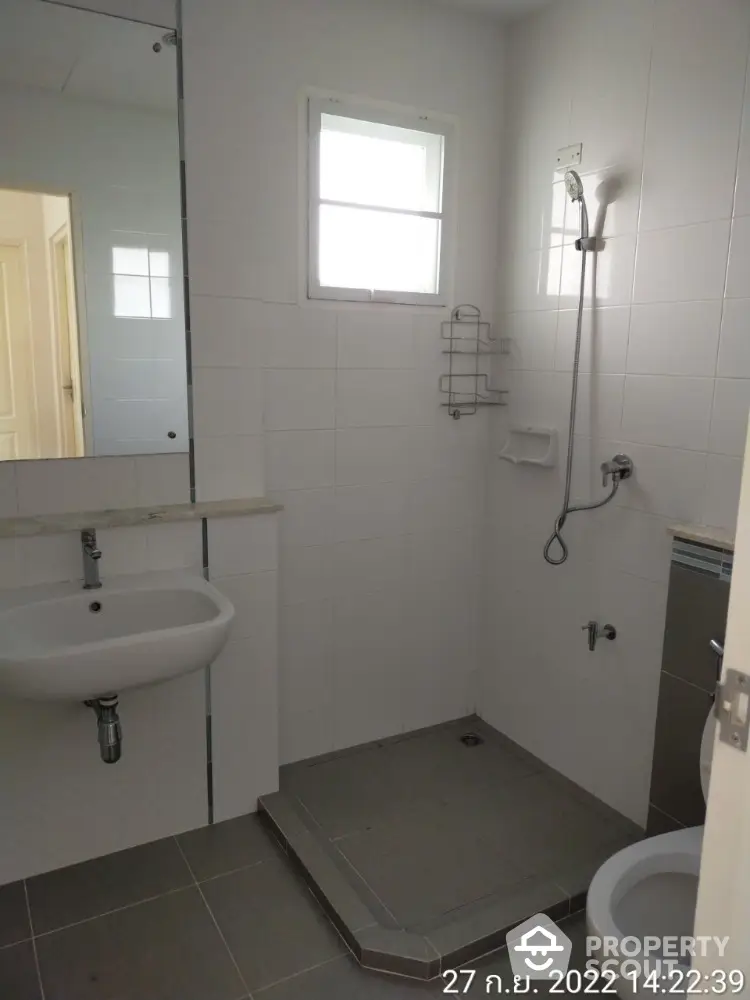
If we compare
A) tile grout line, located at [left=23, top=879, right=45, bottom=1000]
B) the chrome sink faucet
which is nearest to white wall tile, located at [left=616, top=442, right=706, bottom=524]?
the chrome sink faucet

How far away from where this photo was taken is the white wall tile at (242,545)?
2.15 metres

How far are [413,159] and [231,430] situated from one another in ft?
3.74

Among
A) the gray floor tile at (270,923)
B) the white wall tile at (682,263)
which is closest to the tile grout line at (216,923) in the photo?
the gray floor tile at (270,923)

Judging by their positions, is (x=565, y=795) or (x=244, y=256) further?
(x=565, y=795)

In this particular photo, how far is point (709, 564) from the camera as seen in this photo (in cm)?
189

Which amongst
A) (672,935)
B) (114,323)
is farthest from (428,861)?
(114,323)

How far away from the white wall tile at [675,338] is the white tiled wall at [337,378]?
710 millimetres

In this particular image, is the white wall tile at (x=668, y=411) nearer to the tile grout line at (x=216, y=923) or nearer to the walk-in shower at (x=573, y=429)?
the walk-in shower at (x=573, y=429)

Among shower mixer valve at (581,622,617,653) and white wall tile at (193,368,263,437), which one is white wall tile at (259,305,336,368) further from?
shower mixer valve at (581,622,617,653)

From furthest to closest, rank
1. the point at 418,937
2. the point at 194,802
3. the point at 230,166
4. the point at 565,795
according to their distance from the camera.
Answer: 1. the point at 565,795
2. the point at 194,802
3. the point at 230,166
4. the point at 418,937

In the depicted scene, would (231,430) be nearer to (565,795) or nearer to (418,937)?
(418,937)

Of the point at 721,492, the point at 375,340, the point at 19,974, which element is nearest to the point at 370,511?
the point at 375,340
